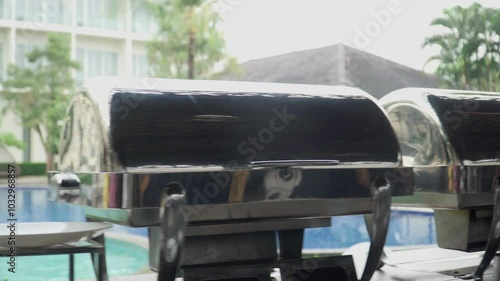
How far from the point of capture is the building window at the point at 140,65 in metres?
8.92

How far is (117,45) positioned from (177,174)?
A: 823 cm

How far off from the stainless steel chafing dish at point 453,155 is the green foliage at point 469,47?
7.30 metres

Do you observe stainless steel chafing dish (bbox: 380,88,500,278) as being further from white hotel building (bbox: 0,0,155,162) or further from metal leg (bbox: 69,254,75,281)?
white hotel building (bbox: 0,0,155,162)

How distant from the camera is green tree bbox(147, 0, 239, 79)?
852 cm

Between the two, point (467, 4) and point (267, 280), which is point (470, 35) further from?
point (267, 280)

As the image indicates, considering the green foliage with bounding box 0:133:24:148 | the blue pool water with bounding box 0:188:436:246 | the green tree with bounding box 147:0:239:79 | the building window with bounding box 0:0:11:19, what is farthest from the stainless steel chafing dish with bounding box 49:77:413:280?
the green foliage with bounding box 0:133:24:148

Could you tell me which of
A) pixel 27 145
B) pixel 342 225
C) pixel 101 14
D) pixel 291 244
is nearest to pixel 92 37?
pixel 101 14

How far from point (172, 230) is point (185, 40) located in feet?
25.7

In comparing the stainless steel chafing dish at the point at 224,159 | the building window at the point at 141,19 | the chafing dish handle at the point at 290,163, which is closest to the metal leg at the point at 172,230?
the stainless steel chafing dish at the point at 224,159

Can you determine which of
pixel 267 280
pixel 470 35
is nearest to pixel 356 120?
pixel 267 280

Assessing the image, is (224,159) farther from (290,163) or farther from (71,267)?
(71,267)

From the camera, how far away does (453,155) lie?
1.60 metres

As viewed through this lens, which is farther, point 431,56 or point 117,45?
point 431,56

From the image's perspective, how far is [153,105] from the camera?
1235 mm
